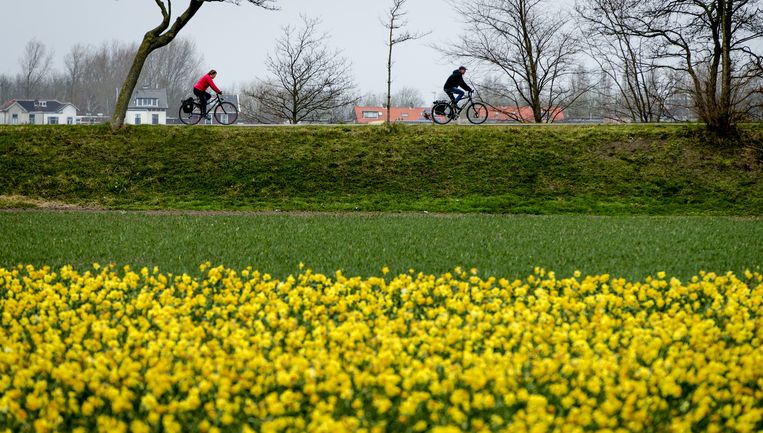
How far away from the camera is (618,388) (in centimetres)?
383

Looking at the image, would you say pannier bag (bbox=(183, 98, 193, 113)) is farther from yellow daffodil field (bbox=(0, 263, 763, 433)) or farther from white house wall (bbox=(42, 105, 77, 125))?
white house wall (bbox=(42, 105, 77, 125))

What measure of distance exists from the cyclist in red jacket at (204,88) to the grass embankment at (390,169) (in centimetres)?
85

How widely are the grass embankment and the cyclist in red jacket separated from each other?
0.85 m

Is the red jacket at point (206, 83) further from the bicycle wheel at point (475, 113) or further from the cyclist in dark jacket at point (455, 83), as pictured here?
the bicycle wheel at point (475, 113)

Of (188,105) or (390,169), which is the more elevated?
(188,105)

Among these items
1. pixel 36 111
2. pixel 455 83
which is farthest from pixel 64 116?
pixel 455 83

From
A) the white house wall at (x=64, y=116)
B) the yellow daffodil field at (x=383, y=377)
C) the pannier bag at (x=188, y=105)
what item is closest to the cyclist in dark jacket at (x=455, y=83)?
the pannier bag at (x=188, y=105)

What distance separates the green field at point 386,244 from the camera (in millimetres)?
8547

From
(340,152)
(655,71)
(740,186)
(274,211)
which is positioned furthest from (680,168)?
(655,71)

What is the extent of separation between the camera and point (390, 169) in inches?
814

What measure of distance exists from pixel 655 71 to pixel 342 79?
Result: 1456cm

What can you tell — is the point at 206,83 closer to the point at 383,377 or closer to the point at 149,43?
the point at 149,43

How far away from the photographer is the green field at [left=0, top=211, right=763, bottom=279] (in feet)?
28.0

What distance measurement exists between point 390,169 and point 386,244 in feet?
34.9
